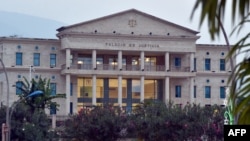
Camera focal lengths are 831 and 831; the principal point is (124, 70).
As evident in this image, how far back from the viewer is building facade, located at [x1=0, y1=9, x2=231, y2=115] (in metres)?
102

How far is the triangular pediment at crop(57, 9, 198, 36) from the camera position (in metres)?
102

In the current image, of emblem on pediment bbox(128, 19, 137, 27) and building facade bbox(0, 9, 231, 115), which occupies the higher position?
emblem on pediment bbox(128, 19, 137, 27)

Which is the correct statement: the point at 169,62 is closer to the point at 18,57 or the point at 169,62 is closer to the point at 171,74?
the point at 171,74

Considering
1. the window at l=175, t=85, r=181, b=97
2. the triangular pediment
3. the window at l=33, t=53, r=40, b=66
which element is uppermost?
the triangular pediment

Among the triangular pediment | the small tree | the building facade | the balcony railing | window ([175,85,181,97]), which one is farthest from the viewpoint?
window ([175,85,181,97])

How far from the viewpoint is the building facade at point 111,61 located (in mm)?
102000

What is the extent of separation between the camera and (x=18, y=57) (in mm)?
104375

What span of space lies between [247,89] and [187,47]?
99.1 meters

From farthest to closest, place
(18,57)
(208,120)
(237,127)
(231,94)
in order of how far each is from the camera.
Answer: (18,57)
(208,120)
(237,127)
(231,94)

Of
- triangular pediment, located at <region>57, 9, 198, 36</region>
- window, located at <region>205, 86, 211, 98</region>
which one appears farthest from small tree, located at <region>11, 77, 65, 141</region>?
window, located at <region>205, 86, 211, 98</region>

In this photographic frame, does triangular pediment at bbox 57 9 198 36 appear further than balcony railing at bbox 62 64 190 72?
No

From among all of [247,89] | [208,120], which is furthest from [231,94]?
[208,120]

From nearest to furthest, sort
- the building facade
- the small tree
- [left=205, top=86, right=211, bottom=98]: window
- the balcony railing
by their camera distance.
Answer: the small tree
the building facade
the balcony railing
[left=205, top=86, right=211, bottom=98]: window

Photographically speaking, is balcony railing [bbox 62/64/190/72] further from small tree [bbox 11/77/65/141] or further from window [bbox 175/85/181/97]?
small tree [bbox 11/77/65/141]
